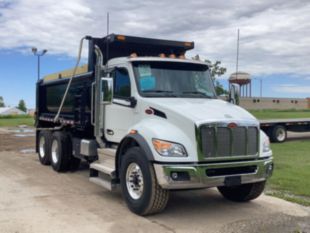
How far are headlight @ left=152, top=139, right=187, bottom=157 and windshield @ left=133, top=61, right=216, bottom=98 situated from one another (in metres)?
1.30

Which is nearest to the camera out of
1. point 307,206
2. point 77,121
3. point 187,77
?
point 307,206

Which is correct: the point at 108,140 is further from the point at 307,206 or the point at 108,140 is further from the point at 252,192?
the point at 307,206

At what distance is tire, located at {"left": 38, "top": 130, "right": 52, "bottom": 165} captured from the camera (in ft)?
38.8

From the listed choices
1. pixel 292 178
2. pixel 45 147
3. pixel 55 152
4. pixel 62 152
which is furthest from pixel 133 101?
pixel 45 147

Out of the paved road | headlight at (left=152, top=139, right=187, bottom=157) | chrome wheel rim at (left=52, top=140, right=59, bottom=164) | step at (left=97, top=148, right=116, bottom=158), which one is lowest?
the paved road

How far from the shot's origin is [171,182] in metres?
6.25

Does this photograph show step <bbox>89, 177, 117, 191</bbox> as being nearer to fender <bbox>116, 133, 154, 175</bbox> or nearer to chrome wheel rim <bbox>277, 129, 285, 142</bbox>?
fender <bbox>116, 133, 154, 175</bbox>

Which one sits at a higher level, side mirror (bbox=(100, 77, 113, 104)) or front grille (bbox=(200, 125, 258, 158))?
side mirror (bbox=(100, 77, 113, 104))

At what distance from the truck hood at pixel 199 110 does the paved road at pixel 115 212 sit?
5.14ft

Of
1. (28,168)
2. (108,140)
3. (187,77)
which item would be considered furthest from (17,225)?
(28,168)

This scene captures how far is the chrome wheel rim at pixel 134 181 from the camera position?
6.84 m

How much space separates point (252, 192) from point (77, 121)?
452cm

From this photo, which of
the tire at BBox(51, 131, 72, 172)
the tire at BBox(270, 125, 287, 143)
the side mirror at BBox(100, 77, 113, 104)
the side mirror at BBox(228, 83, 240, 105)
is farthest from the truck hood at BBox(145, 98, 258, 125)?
the tire at BBox(270, 125, 287, 143)

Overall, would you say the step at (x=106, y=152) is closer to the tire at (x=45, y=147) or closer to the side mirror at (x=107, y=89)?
the side mirror at (x=107, y=89)
